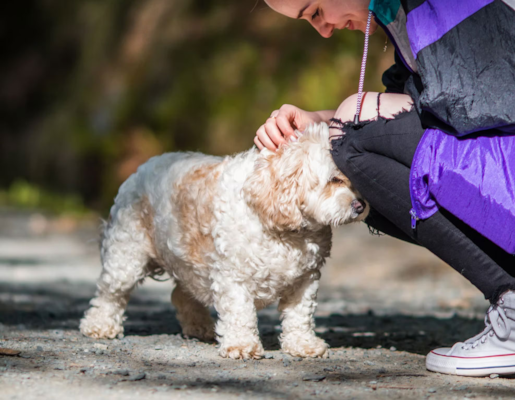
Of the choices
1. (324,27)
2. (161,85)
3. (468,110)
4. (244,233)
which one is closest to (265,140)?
(244,233)

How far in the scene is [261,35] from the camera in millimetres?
9867

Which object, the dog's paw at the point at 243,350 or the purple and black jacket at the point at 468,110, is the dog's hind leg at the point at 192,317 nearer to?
the dog's paw at the point at 243,350

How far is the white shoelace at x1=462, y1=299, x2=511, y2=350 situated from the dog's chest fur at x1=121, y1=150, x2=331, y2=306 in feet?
2.55

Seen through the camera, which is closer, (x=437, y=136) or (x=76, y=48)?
(x=437, y=136)

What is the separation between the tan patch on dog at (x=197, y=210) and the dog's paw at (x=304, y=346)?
54cm

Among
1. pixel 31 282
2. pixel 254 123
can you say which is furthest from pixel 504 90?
pixel 254 123

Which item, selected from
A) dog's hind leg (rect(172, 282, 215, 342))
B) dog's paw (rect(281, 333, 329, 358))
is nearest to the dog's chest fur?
dog's paw (rect(281, 333, 329, 358))

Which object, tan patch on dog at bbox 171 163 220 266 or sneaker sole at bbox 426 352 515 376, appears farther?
tan patch on dog at bbox 171 163 220 266

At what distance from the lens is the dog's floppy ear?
113 inches

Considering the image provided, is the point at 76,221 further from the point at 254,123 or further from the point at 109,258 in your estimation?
the point at 109,258

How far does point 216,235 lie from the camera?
3.06m

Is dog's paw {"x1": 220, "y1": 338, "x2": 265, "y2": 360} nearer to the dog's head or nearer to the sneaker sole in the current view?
the dog's head

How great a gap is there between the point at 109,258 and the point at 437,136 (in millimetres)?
1847

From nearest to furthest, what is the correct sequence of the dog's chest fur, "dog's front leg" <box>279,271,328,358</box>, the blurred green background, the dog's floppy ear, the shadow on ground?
the dog's floppy ear, the dog's chest fur, "dog's front leg" <box>279,271,328,358</box>, the shadow on ground, the blurred green background
